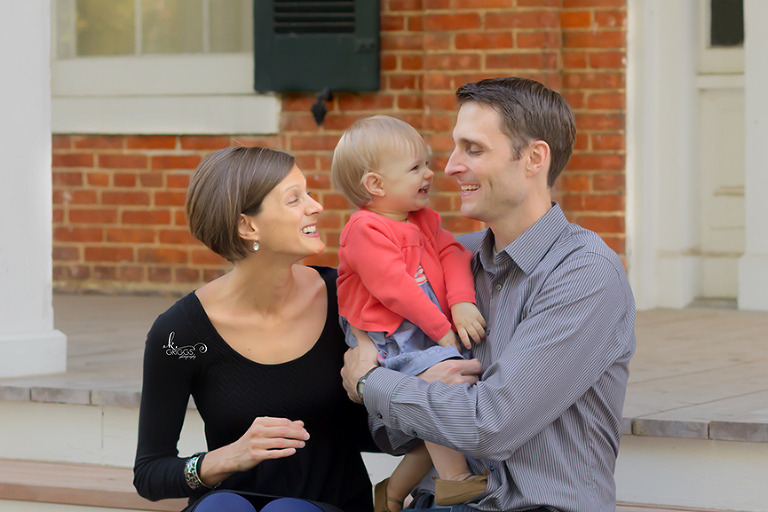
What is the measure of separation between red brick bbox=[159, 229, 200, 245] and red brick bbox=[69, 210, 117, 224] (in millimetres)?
311

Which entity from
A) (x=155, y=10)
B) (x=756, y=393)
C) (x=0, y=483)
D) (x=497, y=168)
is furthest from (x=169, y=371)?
(x=155, y=10)

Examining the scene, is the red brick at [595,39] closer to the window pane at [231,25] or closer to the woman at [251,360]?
the window pane at [231,25]

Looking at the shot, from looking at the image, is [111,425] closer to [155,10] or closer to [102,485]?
[102,485]

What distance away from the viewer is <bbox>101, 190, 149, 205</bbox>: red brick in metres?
5.25

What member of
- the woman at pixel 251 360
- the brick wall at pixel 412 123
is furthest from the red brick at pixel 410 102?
the woman at pixel 251 360

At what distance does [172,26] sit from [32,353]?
8.24 ft

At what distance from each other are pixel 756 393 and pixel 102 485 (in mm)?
1970

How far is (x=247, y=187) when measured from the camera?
2.13 metres

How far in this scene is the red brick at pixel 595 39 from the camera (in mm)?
4594

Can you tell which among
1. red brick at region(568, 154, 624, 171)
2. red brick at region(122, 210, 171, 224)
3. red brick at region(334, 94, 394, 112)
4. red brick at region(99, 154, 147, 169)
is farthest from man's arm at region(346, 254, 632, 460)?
red brick at region(99, 154, 147, 169)

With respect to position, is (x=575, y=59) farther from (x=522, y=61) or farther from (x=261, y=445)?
(x=261, y=445)

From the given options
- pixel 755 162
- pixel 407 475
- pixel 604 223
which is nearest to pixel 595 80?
pixel 604 223

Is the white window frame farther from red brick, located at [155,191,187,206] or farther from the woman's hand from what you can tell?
the woman's hand

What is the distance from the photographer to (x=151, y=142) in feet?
17.1
